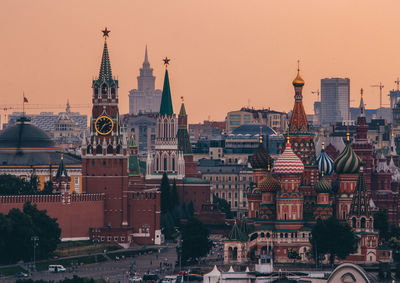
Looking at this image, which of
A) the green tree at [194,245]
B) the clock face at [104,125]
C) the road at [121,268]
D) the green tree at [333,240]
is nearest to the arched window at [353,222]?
the green tree at [333,240]

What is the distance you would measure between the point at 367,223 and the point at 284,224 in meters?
7.77

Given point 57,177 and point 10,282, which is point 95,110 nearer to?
point 57,177

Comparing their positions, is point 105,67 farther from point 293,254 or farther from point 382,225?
point 293,254

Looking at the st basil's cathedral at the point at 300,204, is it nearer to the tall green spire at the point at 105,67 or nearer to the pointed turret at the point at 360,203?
the pointed turret at the point at 360,203

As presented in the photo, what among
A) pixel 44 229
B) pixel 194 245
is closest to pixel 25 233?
pixel 44 229

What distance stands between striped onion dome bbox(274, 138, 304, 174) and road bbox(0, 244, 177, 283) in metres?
→ 13.2

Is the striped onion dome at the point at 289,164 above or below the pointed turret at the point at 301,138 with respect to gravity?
below

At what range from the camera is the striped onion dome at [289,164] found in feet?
537

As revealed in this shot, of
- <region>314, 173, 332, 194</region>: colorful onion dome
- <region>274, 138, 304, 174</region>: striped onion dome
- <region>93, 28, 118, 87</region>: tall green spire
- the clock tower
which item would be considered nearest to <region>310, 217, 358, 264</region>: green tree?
<region>274, 138, 304, 174</region>: striped onion dome

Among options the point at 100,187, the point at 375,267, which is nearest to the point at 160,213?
the point at 100,187

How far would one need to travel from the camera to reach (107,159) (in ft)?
605

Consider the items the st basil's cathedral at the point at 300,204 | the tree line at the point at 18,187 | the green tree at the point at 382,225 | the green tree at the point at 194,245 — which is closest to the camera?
the green tree at the point at 194,245

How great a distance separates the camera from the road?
150 meters

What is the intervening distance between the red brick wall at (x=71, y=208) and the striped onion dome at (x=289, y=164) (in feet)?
76.5
